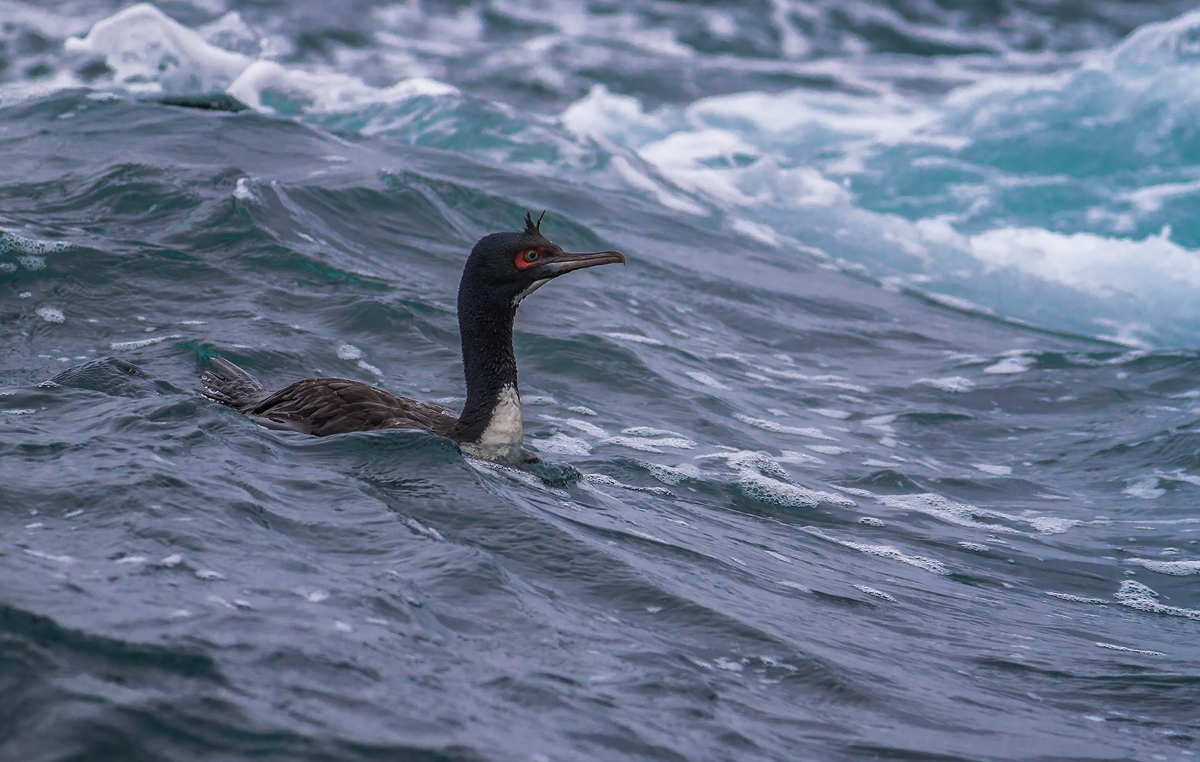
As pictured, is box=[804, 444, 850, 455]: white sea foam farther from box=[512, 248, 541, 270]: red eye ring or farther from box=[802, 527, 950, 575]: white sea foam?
box=[512, 248, 541, 270]: red eye ring

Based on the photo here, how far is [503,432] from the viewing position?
6781 millimetres

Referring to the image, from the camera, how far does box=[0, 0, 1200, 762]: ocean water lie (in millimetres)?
4055

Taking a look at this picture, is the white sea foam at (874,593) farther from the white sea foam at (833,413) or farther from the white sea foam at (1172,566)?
the white sea foam at (833,413)

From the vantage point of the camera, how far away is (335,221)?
11.8 m

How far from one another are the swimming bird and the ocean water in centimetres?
33

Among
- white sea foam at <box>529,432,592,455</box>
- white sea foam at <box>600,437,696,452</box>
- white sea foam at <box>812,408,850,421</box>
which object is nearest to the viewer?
white sea foam at <box>529,432,592,455</box>

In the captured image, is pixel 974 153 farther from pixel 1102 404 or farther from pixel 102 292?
pixel 102 292

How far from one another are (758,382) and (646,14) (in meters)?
22.1

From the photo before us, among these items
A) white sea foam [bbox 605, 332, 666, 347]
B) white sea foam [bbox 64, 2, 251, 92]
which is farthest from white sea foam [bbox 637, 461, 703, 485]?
white sea foam [bbox 64, 2, 251, 92]

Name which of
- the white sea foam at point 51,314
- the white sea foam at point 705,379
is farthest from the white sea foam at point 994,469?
the white sea foam at point 51,314

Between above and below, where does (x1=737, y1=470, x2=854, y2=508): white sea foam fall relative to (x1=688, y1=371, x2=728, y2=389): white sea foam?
below

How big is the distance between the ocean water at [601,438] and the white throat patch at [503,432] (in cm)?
18

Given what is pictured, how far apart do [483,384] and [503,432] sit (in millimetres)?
285

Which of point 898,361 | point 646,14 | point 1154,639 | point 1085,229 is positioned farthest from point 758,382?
point 646,14
